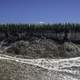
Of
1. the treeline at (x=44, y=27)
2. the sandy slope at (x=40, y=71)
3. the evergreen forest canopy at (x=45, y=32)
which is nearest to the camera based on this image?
the sandy slope at (x=40, y=71)

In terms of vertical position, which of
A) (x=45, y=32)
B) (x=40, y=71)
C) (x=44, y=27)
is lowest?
(x=40, y=71)

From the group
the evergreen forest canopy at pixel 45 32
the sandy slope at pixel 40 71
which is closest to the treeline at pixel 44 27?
the evergreen forest canopy at pixel 45 32

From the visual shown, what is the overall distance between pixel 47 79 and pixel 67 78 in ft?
6.27

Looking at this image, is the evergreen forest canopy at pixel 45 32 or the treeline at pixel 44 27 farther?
the treeline at pixel 44 27

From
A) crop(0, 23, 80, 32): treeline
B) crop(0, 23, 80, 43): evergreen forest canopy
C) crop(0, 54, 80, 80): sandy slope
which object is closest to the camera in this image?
crop(0, 54, 80, 80): sandy slope

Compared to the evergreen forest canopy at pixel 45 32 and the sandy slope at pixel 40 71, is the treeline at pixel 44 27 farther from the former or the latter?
the sandy slope at pixel 40 71

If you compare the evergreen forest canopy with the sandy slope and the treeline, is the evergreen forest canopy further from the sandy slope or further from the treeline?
the sandy slope

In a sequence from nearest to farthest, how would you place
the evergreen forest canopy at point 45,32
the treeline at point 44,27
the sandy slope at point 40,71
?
the sandy slope at point 40,71, the evergreen forest canopy at point 45,32, the treeline at point 44,27

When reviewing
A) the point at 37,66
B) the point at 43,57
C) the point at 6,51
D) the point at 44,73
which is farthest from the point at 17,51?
the point at 44,73

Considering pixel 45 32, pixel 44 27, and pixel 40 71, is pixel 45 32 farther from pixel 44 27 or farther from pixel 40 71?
pixel 40 71

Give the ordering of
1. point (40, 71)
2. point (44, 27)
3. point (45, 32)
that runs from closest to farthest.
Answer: point (40, 71), point (45, 32), point (44, 27)

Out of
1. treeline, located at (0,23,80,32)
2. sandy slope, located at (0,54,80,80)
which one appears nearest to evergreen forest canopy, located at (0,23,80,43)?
treeline, located at (0,23,80,32)

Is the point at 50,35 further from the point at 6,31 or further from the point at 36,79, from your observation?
the point at 36,79

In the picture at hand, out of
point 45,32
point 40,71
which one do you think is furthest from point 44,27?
point 40,71
